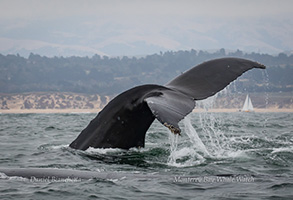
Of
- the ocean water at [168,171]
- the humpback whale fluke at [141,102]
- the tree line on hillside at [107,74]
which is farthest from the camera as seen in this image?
the tree line on hillside at [107,74]

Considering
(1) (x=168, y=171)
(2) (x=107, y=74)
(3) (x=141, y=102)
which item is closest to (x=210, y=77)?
(3) (x=141, y=102)

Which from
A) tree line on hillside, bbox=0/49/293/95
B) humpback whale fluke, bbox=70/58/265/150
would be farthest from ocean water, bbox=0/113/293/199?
tree line on hillside, bbox=0/49/293/95

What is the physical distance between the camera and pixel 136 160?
671 cm

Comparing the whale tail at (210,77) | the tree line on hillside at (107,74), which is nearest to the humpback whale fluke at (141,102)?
the whale tail at (210,77)

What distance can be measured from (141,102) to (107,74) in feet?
511

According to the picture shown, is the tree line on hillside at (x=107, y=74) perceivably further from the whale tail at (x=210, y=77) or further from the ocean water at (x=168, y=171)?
the whale tail at (x=210, y=77)

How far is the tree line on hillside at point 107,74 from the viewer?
141625mm

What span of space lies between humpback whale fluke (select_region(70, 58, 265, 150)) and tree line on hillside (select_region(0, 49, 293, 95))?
410ft

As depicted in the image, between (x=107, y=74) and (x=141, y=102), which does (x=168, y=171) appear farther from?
(x=107, y=74)

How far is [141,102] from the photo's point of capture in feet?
20.3

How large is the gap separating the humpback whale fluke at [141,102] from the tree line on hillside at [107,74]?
124943 millimetres

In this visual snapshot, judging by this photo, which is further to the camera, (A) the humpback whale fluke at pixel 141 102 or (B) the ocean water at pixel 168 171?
(A) the humpback whale fluke at pixel 141 102

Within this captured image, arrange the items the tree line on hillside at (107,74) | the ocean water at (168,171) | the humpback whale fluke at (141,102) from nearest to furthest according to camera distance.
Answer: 1. the ocean water at (168,171)
2. the humpback whale fluke at (141,102)
3. the tree line on hillside at (107,74)

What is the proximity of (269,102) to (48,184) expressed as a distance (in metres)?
121
